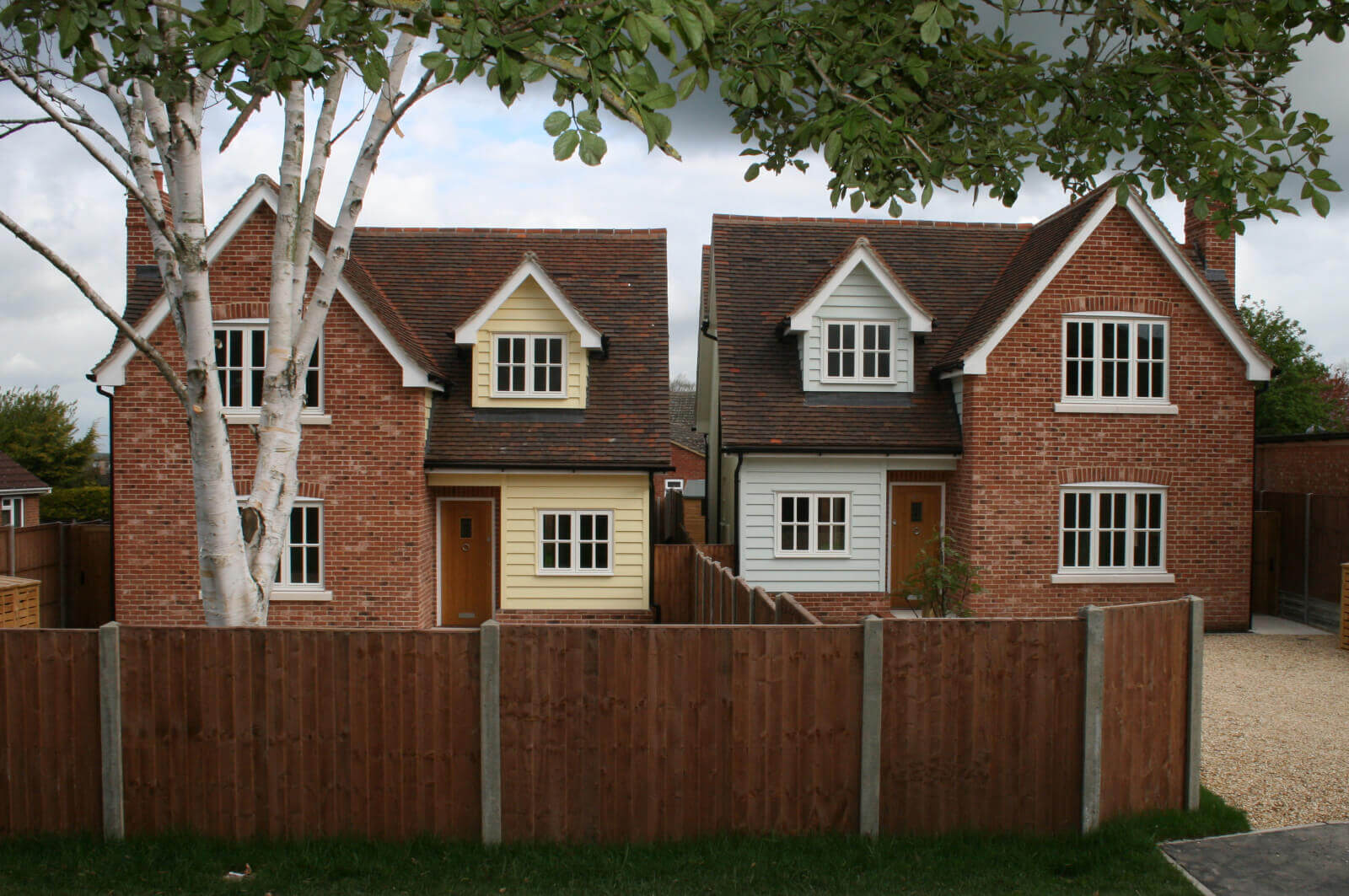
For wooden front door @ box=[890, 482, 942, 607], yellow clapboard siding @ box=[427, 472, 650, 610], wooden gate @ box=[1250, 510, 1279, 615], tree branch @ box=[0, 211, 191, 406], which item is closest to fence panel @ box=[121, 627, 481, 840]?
tree branch @ box=[0, 211, 191, 406]

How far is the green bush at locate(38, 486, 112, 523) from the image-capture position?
27.9 m

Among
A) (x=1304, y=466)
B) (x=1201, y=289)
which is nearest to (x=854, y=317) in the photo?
(x=1201, y=289)

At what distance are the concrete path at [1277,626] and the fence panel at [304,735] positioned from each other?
48.8 feet

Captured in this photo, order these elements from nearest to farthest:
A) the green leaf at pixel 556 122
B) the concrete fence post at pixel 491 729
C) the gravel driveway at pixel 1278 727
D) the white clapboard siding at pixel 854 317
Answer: the green leaf at pixel 556 122 → the concrete fence post at pixel 491 729 → the gravel driveway at pixel 1278 727 → the white clapboard siding at pixel 854 317

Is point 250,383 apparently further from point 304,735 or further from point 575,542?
point 304,735

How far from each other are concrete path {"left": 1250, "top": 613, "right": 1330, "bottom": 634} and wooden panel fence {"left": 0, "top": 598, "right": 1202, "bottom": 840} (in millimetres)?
11835

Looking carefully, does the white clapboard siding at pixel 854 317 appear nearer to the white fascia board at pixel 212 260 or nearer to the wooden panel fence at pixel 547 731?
the white fascia board at pixel 212 260

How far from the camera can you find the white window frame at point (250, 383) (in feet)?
48.0

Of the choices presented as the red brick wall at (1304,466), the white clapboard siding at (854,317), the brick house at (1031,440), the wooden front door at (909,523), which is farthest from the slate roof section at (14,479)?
the red brick wall at (1304,466)

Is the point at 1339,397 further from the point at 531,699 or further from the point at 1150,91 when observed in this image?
the point at 531,699

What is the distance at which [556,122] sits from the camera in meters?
4.04

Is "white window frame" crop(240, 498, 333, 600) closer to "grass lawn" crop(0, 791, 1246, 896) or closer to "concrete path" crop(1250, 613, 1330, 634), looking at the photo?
"grass lawn" crop(0, 791, 1246, 896)

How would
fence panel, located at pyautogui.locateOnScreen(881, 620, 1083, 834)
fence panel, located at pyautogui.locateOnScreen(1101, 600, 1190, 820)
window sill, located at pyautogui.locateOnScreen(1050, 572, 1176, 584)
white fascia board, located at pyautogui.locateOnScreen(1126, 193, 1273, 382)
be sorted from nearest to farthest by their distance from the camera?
fence panel, located at pyautogui.locateOnScreen(881, 620, 1083, 834)
fence panel, located at pyautogui.locateOnScreen(1101, 600, 1190, 820)
white fascia board, located at pyautogui.locateOnScreen(1126, 193, 1273, 382)
window sill, located at pyautogui.locateOnScreen(1050, 572, 1176, 584)

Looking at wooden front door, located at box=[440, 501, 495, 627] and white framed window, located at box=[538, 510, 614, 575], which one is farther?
wooden front door, located at box=[440, 501, 495, 627]
